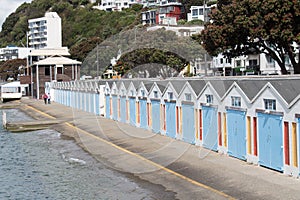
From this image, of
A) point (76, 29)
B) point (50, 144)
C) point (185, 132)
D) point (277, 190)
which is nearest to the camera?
point (277, 190)

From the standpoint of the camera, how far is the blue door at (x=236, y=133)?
2064 cm

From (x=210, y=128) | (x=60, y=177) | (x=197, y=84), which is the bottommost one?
(x=60, y=177)

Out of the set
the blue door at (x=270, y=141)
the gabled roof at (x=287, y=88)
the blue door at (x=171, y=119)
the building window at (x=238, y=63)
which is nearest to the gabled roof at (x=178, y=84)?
the blue door at (x=171, y=119)

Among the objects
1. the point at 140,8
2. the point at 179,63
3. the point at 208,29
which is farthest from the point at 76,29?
the point at 179,63

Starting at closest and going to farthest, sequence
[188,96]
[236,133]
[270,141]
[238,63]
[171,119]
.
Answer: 1. [270,141]
2. [236,133]
3. [188,96]
4. [171,119]
5. [238,63]

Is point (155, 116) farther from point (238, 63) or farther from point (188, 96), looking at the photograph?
point (238, 63)

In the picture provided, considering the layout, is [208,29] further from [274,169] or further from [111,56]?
[274,169]

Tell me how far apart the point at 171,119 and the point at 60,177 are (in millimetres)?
8786

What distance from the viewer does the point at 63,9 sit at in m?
197

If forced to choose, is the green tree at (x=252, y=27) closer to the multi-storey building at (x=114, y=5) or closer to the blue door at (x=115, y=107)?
the blue door at (x=115, y=107)

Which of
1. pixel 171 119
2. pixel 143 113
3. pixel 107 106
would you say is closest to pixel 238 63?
pixel 107 106

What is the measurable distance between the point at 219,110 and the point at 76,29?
149870mm

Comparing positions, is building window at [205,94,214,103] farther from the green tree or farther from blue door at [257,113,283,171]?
the green tree

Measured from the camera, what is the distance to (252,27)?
1655 inches
